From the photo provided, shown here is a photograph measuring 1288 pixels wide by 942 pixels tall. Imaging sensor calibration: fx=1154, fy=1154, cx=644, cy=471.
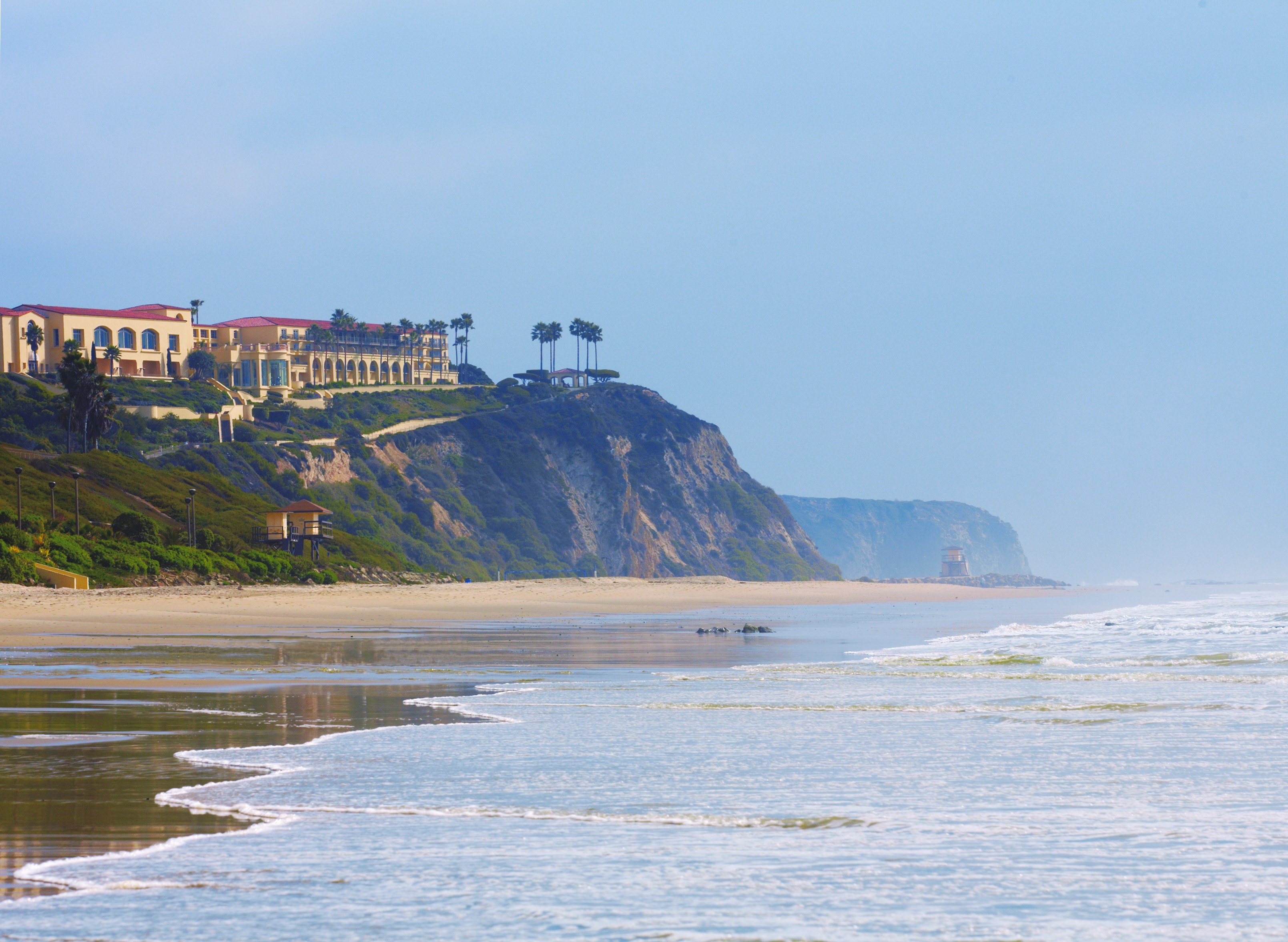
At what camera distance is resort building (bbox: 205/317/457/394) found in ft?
385

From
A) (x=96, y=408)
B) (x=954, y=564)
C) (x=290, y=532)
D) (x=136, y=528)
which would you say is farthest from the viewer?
(x=954, y=564)

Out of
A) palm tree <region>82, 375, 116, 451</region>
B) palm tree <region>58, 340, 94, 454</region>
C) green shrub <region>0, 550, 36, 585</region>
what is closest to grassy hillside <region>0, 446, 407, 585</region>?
green shrub <region>0, 550, 36, 585</region>

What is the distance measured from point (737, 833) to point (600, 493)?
105 metres

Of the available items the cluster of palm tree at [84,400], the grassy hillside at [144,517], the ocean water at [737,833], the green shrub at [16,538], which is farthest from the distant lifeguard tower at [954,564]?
the ocean water at [737,833]

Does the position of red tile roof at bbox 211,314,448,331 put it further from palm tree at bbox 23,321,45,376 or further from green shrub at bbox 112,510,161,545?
green shrub at bbox 112,510,161,545

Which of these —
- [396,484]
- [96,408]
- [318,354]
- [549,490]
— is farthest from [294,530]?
[318,354]

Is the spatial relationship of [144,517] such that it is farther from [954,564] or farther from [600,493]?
[954,564]

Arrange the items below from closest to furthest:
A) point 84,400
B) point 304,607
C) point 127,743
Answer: point 127,743 → point 304,607 → point 84,400

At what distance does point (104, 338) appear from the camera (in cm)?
10650

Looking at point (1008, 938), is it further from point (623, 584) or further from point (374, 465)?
point (374, 465)

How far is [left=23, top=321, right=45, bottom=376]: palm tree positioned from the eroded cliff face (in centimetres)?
3244

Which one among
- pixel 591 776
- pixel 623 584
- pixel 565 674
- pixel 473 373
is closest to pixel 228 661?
pixel 565 674

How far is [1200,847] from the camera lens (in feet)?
23.1

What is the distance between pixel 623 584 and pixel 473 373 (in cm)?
7493
